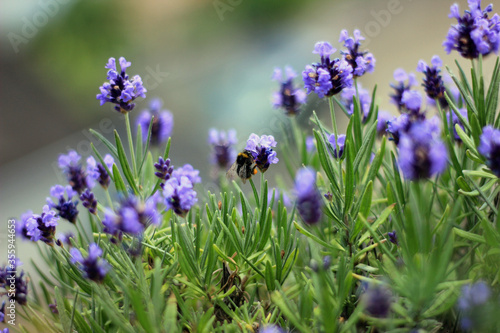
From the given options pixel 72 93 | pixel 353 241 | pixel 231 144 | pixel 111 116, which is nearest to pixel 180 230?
pixel 353 241

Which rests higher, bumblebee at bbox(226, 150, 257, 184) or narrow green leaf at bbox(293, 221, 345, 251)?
bumblebee at bbox(226, 150, 257, 184)

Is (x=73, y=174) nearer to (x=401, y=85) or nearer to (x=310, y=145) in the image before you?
(x=310, y=145)

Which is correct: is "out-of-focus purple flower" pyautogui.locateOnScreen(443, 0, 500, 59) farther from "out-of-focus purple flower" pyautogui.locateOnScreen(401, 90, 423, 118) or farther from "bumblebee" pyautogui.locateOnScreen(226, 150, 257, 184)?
"bumblebee" pyautogui.locateOnScreen(226, 150, 257, 184)

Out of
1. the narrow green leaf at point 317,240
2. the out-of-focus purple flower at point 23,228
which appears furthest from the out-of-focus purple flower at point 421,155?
the out-of-focus purple flower at point 23,228

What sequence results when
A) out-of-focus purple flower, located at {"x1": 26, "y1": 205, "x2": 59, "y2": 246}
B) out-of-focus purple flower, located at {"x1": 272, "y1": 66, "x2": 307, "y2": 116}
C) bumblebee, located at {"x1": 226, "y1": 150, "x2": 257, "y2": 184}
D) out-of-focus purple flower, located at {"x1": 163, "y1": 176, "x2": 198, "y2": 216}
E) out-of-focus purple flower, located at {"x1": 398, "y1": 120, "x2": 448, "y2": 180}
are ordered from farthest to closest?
1. out-of-focus purple flower, located at {"x1": 272, "y1": 66, "x2": 307, "y2": 116}
2. bumblebee, located at {"x1": 226, "y1": 150, "x2": 257, "y2": 184}
3. out-of-focus purple flower, located at {"x1": 26, "y1": 205, "x2": 59, "y2": 246}
4. out-of-focus purple flower, located at {"x1": 163, "y1": 176, "x2": 198, "y2": 216}
5. out-of-focus purple flower, located at {"x1": 398, "y1": 120, "x2": 448, "y2": 180}

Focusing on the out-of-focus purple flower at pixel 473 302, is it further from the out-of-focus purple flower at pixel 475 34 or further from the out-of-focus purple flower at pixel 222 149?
the out-of-focus purple flower at pixel 222 149

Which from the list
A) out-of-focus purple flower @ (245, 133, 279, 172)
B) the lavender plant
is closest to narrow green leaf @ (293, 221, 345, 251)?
the lavender plant
